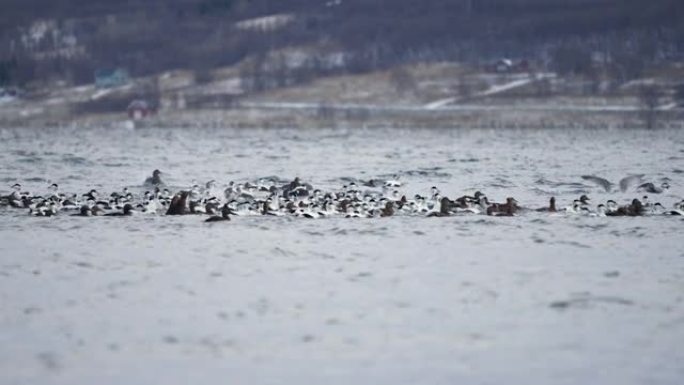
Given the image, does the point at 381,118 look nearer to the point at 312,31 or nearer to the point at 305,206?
the point at 312,31

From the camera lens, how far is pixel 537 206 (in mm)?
35938

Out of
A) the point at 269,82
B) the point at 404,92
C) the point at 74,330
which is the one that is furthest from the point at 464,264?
the point at 269,82

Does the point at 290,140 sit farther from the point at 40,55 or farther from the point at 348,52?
the point at 40,55

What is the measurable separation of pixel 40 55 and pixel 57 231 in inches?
5426

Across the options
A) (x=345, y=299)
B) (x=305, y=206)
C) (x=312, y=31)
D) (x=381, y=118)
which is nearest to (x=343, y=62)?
(x=312, y=31)

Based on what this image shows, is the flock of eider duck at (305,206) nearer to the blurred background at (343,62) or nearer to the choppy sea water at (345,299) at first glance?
the choppy sea water at (345,299)

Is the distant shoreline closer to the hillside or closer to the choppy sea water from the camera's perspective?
the hillside

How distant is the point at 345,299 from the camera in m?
20.3

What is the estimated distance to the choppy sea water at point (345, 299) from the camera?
16312 mm

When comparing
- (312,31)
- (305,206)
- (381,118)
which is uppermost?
(312,31)

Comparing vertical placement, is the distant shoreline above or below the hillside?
below

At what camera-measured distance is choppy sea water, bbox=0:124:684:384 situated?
1631 cm

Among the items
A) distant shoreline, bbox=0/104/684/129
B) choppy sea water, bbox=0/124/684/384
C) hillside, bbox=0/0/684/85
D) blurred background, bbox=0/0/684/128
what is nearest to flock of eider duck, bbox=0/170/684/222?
choppy sea water, bbox=0/124/684/384

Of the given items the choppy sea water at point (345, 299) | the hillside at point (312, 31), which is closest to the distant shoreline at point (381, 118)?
the hillside at point (312, 31)
